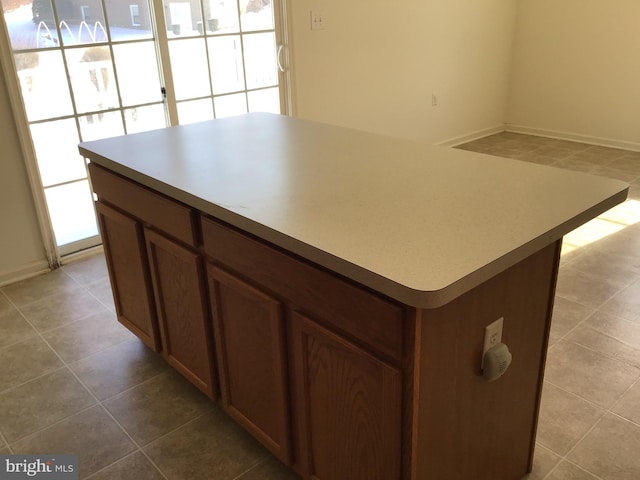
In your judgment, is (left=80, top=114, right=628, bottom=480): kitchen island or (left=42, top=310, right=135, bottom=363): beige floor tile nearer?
(left=80, top=114, right=628, bottom=480): kitchen island

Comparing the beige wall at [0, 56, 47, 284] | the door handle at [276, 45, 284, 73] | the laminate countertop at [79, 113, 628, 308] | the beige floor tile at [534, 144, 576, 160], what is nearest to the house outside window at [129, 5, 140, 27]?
the beige wall at [0, 56, 47, 284]

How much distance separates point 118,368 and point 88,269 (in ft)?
3.49

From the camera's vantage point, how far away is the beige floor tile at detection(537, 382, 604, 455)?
1859 mm

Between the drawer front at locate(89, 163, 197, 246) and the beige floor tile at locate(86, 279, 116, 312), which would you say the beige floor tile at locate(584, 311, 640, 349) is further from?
the beige floor tile at locate(86, 279, 116, 312)

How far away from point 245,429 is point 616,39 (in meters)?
4.95

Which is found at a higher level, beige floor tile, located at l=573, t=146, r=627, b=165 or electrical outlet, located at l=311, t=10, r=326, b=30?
electrical outlet, located at l=311, t=10, r=326, b=30

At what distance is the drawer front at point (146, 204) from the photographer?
1.70m

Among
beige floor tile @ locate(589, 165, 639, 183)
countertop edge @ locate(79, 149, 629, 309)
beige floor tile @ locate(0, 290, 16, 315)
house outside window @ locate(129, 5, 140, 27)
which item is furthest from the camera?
beige floor tile @ locate(589, 165, 639, 183)

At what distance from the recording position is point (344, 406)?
133 cm

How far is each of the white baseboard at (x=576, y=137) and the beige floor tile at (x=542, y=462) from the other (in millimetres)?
4310

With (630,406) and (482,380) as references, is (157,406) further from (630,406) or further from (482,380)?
(630,406)

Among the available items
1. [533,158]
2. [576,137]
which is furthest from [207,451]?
[576,137]

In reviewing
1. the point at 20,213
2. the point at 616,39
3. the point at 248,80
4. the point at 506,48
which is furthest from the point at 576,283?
the point at 506,48

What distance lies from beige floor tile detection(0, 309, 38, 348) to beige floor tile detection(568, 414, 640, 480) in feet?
7.53
